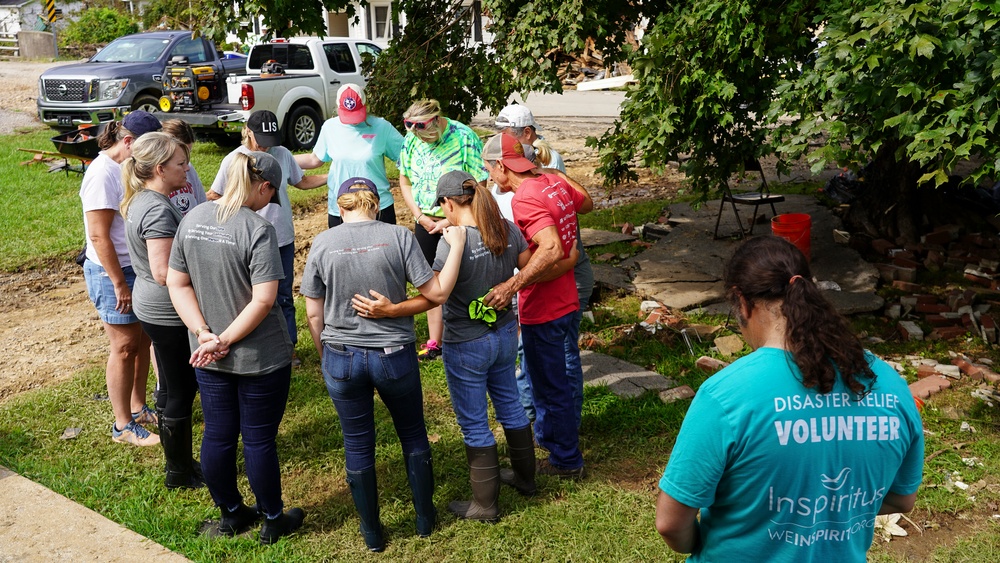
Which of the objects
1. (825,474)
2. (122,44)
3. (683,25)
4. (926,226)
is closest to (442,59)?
(683,25)

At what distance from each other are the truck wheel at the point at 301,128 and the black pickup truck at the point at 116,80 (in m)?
1.86

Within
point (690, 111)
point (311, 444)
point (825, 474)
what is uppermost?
point (690, 111)

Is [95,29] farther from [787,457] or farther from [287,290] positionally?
[787,457]

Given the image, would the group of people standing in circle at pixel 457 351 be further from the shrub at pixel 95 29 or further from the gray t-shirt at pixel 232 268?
the shrub at pixel 95 29

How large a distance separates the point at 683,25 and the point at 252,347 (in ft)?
12.1

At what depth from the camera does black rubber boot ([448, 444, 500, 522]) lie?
167 inches

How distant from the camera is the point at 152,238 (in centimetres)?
420

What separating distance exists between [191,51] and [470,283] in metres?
14.3

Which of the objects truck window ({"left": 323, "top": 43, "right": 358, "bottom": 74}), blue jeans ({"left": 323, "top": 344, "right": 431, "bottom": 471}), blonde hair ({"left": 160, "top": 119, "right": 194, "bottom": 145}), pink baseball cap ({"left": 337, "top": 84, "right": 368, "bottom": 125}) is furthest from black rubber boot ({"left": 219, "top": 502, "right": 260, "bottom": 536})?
truck window ({"left": 323, "top": 43, "right": 358, "bottom": 74})

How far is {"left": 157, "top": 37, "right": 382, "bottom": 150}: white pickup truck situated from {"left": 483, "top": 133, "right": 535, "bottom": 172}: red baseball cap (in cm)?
934

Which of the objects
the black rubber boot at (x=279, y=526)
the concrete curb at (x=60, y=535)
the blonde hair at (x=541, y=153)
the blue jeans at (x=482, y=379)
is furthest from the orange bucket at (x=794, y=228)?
the concrete curb at (x=60, y=535)

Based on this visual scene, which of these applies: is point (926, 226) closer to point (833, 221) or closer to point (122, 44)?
point (833, 221)

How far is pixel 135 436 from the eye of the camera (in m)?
5.26

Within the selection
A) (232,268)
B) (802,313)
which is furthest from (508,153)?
(802,313)
